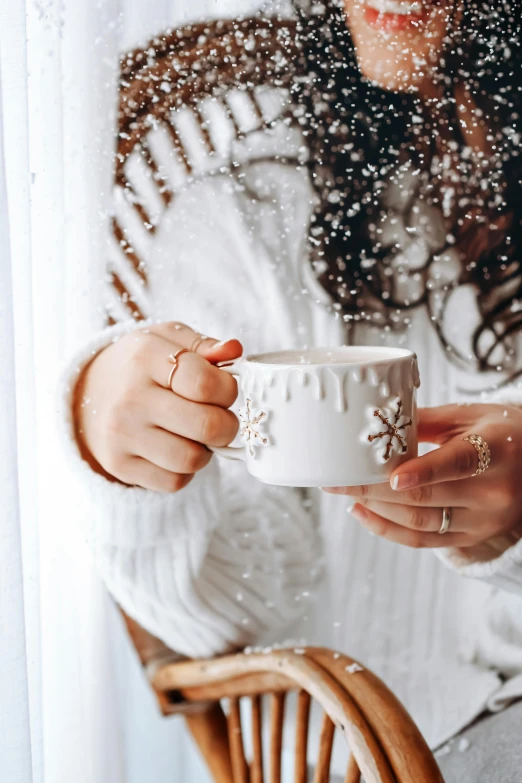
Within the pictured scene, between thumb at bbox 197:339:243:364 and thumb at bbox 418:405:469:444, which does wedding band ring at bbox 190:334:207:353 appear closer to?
thumb at bbox 197:339:243:364

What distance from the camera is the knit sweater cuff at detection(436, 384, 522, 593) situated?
532mm

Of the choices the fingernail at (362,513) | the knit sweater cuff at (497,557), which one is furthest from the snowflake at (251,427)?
the knit sweater cuff at (497,557)

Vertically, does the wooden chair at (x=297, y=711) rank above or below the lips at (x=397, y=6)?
below

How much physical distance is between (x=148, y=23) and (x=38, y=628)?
38 cm

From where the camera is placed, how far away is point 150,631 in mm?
638

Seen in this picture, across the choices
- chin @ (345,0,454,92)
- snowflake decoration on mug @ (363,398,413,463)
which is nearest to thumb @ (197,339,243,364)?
snowflake decoration on mug @ (363,398,413,463)

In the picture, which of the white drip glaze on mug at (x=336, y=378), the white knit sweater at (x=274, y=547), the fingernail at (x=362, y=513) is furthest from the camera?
the white knit sweater at (x=274, y=547)

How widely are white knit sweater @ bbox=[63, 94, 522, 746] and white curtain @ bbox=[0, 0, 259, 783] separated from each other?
5 cm

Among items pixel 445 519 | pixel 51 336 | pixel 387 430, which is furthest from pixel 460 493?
pixel 51 336

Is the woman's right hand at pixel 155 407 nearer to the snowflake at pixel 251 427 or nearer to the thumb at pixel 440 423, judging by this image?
the snowflake at pixel 251 427

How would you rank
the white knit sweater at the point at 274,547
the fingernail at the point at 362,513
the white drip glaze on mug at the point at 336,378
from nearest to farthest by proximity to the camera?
the white drip glaze on mug at the point at 336,378
the fingernail at the point at 362,513
the white knit sweater at the point at 274,547

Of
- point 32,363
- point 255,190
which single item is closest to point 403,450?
point 32,363

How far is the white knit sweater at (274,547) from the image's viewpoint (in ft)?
1.89

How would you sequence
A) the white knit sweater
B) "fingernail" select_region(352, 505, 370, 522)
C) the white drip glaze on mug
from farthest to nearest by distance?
the white knit sweater < "fingernail" select_region(352, 505, 370, 522) < the white drip glaze on mug
